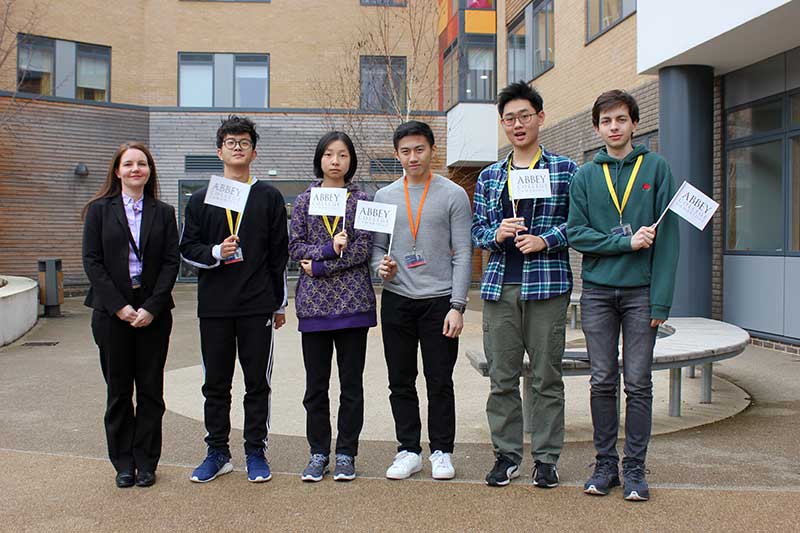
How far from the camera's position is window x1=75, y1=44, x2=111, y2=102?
2203cm

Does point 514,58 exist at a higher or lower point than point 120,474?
higher

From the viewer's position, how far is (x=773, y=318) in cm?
1015

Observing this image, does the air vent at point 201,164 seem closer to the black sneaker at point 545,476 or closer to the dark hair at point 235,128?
the dark hair at point 235,128

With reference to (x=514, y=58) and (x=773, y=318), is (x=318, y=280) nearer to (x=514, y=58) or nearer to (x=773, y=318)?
(x=773, y=318)

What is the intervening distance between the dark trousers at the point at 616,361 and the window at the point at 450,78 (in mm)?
18023

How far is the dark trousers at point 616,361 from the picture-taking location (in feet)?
13.7

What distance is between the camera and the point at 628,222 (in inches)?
165

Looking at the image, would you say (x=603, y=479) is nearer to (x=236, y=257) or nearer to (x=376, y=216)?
(x=376, y=216)

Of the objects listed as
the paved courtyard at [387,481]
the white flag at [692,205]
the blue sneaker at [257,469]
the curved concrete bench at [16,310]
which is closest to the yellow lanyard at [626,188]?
the white flag at [692,205]

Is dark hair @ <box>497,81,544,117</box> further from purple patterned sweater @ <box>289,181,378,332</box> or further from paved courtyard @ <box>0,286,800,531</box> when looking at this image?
paved courtyard @ <box>0,286,800,531</box>

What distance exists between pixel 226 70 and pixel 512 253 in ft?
69.3

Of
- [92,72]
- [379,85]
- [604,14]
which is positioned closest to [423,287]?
[604,14]

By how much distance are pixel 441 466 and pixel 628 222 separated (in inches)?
72.3

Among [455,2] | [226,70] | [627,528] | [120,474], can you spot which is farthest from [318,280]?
[226,70]
